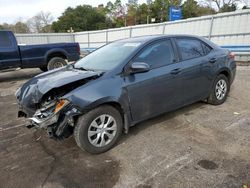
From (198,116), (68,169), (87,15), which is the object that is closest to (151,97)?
(198,116)

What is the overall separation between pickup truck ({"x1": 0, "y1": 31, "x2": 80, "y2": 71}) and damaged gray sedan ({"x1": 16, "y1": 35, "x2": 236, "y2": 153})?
6004 mm

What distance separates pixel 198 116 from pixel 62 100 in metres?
2.76

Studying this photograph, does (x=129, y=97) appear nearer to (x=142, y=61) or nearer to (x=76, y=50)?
(x=142, y=61)

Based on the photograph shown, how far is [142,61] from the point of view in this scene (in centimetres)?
388

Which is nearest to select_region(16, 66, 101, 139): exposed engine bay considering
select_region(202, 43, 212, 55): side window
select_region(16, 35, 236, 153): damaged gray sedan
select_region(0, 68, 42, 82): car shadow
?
select_region(16, 35, 236, 153): damaged gray sedan

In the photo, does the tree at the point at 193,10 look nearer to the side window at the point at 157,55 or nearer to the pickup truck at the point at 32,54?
the pickup truck at the point at 32,54

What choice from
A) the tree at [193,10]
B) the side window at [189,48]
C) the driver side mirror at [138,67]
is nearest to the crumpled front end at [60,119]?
the driver side mirror at [138,67]

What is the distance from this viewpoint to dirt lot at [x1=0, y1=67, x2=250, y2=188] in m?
2.88

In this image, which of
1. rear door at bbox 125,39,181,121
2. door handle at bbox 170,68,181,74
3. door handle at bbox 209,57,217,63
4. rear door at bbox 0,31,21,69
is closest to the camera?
rear door at bbox 125,39,181,121

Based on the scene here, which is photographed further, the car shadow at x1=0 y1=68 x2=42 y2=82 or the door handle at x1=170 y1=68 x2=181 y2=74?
the car shadow at x1=0 y1=68 x2=42 y2=82

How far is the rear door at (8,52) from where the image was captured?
928 centimetres

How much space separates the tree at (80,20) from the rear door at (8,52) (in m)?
35.0

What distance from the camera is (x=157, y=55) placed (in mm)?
4086

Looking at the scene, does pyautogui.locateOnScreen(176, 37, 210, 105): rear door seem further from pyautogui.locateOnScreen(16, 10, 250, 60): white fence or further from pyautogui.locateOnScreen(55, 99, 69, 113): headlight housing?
pyautogui.locateOnScreen(16, 10, 250, 60): white fence
